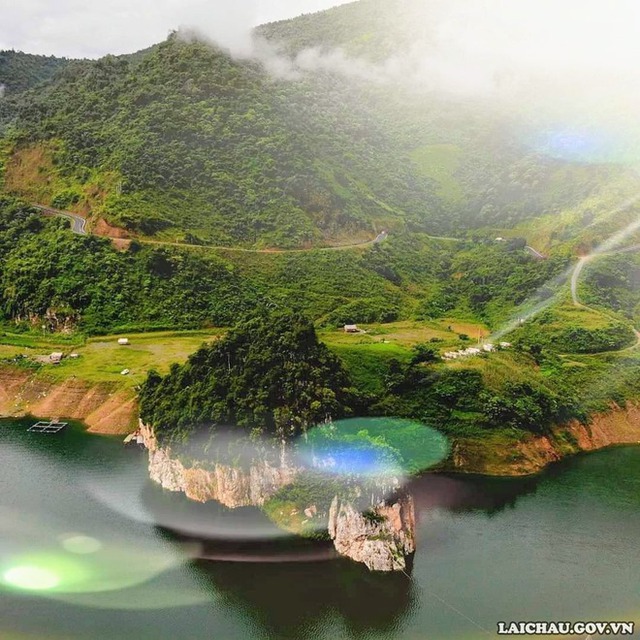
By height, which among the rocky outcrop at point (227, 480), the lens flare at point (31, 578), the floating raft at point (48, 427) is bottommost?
the lens flare at point (31, 578)

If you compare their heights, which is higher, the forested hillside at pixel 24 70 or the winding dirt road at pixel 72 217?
the forested hillside at pixel 24 70

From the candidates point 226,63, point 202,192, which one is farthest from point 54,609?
point 226,63

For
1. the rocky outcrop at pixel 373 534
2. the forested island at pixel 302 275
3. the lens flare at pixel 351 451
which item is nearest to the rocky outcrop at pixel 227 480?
the forested island at pixel 302 275

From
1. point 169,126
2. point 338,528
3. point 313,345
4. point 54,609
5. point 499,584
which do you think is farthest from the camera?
point 169,126

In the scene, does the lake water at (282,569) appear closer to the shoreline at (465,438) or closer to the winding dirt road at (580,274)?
the shoreline at (465,438)

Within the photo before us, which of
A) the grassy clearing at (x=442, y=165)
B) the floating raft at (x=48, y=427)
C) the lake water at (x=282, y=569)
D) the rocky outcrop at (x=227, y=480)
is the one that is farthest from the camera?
the grassy clearing at (x=442, y=165)

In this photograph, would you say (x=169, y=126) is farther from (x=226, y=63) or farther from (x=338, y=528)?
(x=338, y=528)

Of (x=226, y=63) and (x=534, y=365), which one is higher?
(x=226, y=63)
